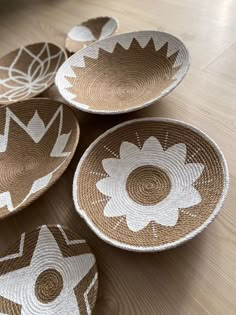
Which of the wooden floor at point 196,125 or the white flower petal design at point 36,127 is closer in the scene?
the wooden floor at point 196,125

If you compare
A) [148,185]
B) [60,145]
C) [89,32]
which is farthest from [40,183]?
[89,32]

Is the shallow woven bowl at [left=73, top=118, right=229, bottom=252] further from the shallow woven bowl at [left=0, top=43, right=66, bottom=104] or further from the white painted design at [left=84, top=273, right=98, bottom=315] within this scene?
the shallow woven bowl at [left=0, top=43, right=66, bottom=104]

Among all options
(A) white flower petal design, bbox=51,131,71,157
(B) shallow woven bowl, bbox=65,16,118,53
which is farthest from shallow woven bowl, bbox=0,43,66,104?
(A) white flower petal design, bbox=51,131,71,157

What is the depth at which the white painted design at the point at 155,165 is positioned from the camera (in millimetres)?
527

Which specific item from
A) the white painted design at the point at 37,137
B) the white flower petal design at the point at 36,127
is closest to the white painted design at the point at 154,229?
the white painted design at the point at 37,137

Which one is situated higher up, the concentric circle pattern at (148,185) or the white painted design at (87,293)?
the concentric circle pattern at (148,185)

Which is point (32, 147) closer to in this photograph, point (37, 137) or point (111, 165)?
point (37, 137)

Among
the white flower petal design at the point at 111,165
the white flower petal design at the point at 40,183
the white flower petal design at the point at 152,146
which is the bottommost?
the white flower petal design at the point at 40,183

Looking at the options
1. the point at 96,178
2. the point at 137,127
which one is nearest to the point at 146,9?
the point at 137,127

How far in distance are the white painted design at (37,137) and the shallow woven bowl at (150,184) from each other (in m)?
0.07

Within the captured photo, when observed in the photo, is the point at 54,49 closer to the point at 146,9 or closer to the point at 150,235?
the point at 146,9

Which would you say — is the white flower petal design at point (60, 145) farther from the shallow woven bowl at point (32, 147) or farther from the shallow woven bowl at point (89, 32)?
the shallow woven bowl at point (89, 32)

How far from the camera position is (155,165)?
602mm

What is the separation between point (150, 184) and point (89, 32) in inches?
24.8
